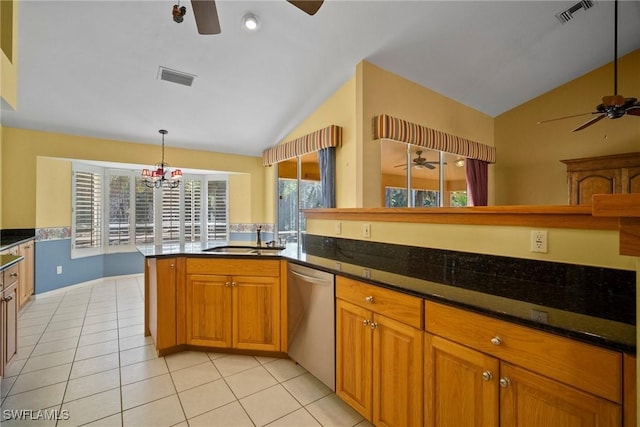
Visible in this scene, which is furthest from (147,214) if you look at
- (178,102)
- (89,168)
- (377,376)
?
(377,376)

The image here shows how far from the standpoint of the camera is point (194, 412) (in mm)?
1755

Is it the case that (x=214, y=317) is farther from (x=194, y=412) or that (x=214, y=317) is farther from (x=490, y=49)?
(x=490, y=49)

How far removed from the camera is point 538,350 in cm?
94

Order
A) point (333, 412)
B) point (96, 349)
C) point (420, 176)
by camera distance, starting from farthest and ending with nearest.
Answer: point (420, 176), point (96, 349), point (333, 412)

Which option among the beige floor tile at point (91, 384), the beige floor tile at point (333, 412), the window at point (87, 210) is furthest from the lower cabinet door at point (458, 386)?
the window at point (87, 210)

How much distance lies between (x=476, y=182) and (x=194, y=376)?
4.84 m

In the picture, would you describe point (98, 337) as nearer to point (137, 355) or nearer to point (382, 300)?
point (137, 355)

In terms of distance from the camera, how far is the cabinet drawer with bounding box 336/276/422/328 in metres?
1.31

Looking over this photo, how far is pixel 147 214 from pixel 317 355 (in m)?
4.96

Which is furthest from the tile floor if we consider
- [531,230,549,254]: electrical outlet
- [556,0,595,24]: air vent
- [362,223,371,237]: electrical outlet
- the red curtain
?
[556,0,595,24]: air vent

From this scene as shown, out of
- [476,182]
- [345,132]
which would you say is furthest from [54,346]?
[476,182]

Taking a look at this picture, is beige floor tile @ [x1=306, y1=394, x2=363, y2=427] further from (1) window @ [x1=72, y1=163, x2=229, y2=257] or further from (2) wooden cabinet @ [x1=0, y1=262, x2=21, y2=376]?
(1) window @ [x1=72, y1=163, x2=229, y2=257]

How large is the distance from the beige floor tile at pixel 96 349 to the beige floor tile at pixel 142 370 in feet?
1.36

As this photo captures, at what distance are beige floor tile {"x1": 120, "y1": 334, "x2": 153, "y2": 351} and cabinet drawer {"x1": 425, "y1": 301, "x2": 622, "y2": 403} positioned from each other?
8.80ft
